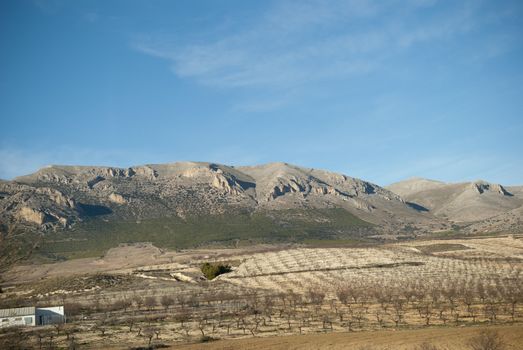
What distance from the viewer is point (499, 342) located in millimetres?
41688

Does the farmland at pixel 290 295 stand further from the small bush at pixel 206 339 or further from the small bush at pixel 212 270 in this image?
the small bush at pixel 212 270

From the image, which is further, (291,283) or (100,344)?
(291,283)

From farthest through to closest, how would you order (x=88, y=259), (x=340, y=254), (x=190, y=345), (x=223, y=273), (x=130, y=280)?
(x=88, y=259)
(x=340, y=254)
(x=223, y=273)
(x=130, y=280)
(x=190, y=345)

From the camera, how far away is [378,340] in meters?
47.3

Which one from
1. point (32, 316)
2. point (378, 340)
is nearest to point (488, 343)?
point (378, 340)

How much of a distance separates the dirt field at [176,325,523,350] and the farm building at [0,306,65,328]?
3107 cm

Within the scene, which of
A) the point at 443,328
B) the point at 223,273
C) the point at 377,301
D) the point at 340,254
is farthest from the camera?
the point at 340,254

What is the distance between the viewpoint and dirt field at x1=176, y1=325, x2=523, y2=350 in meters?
45.0

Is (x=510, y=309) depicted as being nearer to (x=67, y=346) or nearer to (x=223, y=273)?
(x=67, y=346)

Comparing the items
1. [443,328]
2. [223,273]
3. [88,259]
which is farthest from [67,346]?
[88,259]

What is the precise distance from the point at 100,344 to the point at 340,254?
89.4 m

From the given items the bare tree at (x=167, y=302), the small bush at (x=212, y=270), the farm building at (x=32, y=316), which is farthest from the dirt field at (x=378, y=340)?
the small bush at (x=212, y=270)

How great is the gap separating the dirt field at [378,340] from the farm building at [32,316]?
31.1 m

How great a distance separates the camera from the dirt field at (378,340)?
148ft
